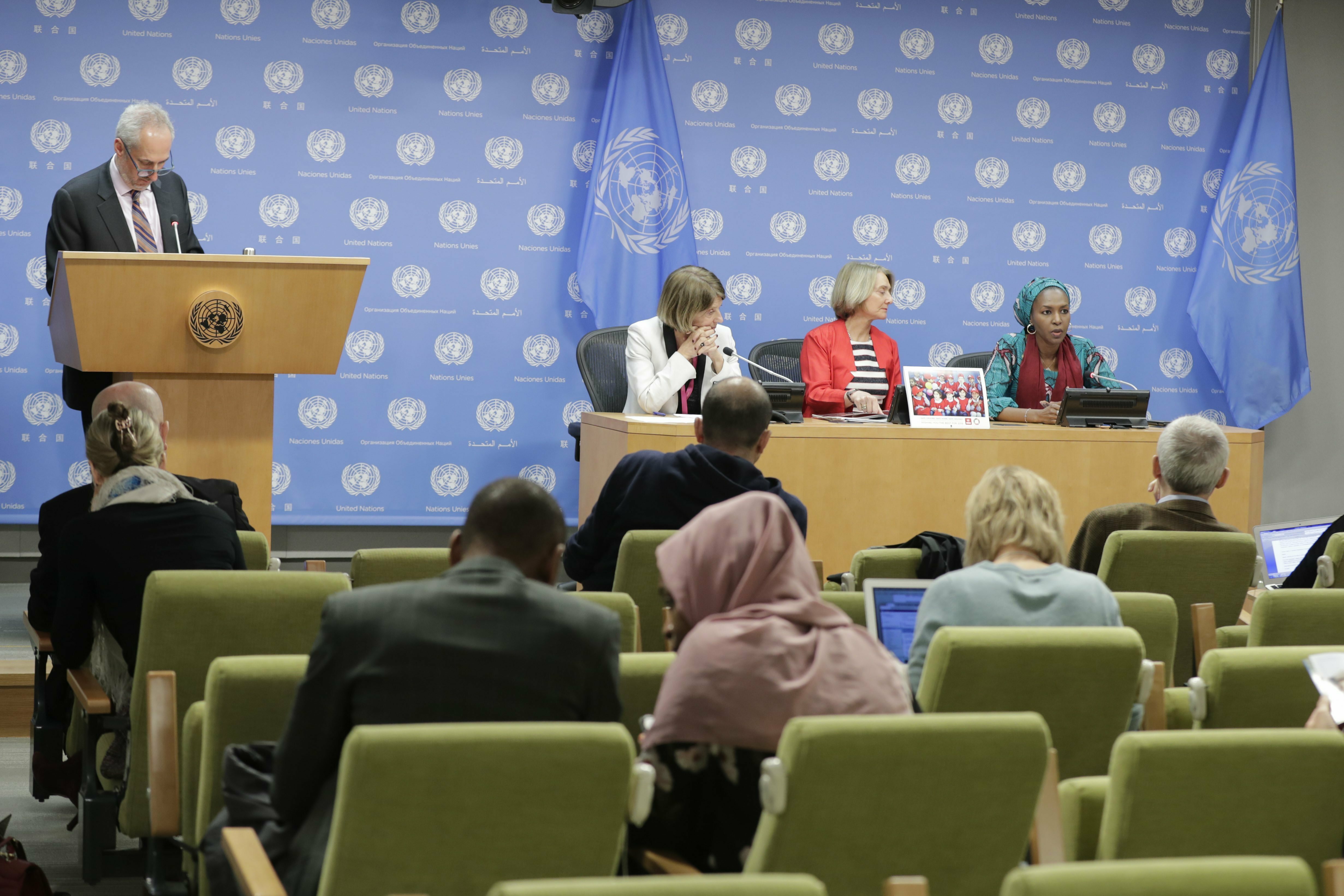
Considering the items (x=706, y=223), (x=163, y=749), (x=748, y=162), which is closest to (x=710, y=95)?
(x=748, y=162)

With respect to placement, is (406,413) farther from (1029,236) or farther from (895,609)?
(895,609)

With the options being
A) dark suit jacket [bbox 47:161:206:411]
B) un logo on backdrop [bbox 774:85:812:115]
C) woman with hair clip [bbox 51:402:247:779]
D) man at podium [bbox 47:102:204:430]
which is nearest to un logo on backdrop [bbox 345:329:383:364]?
man at podium [bbox 47:102:204:430]

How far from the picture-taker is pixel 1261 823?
1900 mm

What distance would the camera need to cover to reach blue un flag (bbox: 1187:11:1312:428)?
7.68 metres

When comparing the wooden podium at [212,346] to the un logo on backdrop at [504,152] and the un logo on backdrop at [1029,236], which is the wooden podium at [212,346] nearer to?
the un logo on backdrop at [504,152]

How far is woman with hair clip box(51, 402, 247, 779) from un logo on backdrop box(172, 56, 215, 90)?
3950 mm

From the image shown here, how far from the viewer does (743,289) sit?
745 cm

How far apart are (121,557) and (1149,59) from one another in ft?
22.2

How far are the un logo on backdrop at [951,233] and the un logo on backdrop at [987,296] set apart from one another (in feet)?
0.85

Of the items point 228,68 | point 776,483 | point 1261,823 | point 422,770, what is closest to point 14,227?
point 228,68

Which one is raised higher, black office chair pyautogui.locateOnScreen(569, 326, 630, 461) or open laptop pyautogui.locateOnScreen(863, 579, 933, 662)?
black office chair pyautogui.locateOnScreen(569, 326, 630, 461)

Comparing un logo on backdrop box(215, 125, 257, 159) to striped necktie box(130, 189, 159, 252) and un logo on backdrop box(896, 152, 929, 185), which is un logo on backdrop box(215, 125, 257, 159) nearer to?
striped necktie box(130, 189, 159, 252)

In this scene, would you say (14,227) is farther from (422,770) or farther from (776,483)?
(422,770)

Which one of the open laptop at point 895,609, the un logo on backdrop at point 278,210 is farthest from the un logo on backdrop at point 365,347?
the open laptop at point 895,609
